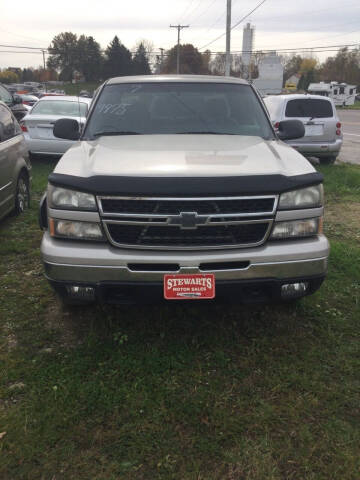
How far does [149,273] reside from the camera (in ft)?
9.36

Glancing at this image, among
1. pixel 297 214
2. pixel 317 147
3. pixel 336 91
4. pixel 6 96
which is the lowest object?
pixel 336 91

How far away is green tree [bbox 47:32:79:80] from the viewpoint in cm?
9178

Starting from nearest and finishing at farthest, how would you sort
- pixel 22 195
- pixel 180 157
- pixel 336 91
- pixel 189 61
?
pixel 180 157, pixel 22 195, pixel 336 91, pixel 189 61

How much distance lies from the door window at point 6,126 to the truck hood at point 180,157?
93.0 inches

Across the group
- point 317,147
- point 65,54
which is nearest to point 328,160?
point 317,147

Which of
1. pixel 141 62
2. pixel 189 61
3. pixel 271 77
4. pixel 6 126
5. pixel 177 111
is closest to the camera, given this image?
pixel 177 111

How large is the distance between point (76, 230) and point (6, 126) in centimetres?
369

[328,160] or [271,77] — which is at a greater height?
[271,77]

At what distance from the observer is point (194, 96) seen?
4395 mm

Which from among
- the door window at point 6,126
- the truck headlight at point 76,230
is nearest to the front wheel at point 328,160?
the door window at point 6,126

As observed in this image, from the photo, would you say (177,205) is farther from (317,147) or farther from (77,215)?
(317,147)

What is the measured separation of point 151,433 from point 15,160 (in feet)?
14.8

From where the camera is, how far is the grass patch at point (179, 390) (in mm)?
2307

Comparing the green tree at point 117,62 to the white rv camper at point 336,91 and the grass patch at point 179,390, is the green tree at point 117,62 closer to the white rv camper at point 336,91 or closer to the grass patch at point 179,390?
the white rv camper at point 336,91
